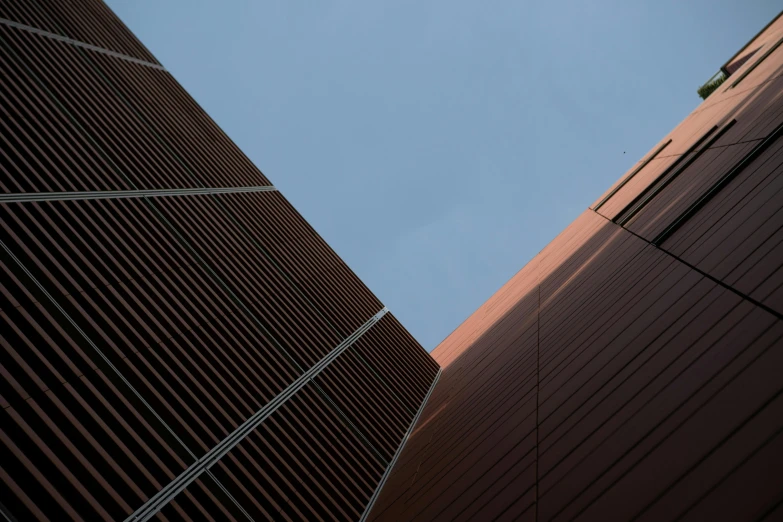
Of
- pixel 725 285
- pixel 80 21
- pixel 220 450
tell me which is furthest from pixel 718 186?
pixel 80 21

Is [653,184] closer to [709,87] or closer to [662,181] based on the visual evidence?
[662,181]

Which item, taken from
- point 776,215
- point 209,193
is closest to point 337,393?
point 209,193

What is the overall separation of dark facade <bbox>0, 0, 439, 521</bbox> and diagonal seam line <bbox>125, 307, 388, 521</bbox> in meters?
0.02

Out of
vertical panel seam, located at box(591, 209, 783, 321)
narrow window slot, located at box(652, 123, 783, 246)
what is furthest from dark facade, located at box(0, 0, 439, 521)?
narrow window slot, located at box(652, 123, 783, 246)

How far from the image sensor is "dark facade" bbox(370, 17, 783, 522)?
9.90 ft

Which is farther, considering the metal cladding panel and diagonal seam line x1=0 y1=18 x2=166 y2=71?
the metal cladding panel

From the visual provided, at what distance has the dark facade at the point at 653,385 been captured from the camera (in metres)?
3.02

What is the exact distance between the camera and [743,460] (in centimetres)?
277

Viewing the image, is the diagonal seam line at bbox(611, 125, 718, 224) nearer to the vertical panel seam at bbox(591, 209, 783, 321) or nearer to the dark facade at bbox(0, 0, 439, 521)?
the vertical panel seam at bbox(591, 209, 783, 321)

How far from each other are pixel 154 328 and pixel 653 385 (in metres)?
5.46

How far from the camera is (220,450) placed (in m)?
6.77

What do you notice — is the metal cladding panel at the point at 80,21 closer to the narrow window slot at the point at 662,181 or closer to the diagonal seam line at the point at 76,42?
the diagonal seam line at the point at 76,42

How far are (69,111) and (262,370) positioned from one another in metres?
5.28

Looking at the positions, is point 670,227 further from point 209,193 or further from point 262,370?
point 209,193
